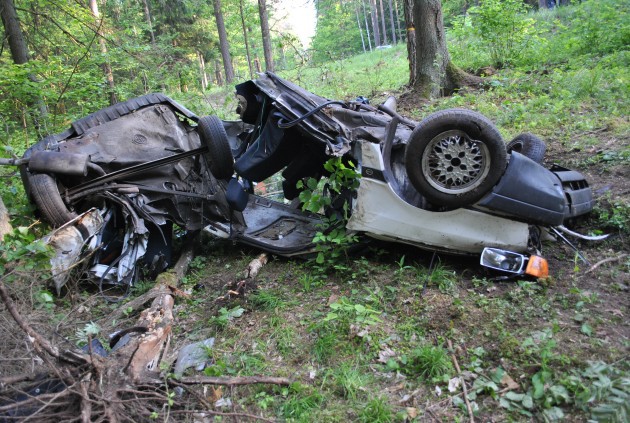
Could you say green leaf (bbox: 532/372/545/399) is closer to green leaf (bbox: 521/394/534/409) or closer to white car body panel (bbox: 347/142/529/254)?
green leaf (bbox: 521/394/534/409)

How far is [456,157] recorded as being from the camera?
310 cm

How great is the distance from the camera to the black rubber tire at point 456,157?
3010mm

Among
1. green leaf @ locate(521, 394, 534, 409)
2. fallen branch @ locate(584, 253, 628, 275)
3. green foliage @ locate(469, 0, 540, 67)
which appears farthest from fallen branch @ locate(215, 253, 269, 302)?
green foliage @ locate(469, 0, 540, 67)

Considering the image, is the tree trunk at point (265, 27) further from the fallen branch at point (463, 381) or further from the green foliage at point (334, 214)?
the fallen branch at point (463, 381)

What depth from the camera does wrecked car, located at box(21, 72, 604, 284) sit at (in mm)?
3100

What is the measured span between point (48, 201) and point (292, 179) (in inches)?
93.1

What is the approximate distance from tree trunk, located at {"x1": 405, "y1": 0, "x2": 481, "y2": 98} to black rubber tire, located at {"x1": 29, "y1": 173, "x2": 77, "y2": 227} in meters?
6.50

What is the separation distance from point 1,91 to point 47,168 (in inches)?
195

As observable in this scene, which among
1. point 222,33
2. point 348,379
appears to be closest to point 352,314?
point 348,379

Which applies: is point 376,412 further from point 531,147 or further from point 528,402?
point 531,147

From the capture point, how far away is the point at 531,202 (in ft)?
10.1

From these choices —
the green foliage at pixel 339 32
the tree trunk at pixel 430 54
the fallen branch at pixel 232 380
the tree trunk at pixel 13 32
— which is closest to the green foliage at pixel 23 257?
the fallen branch at pixel 232 380

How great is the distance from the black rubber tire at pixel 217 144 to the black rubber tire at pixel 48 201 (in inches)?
59.7

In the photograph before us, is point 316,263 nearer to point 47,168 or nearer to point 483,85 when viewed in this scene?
point 47,168
